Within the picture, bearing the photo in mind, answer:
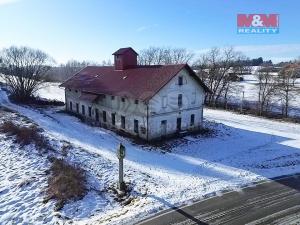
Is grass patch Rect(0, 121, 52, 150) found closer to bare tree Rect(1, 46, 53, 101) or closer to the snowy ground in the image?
the snowy ground

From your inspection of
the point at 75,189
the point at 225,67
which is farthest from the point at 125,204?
the point at 225,67

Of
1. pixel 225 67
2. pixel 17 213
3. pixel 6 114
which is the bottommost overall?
pixel 17 213

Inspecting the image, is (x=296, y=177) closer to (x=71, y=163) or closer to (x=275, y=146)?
(x=275, y=146)

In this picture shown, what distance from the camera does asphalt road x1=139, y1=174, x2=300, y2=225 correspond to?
12980 mm

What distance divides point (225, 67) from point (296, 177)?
39.5 metres

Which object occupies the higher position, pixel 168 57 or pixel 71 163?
pixel 168 57

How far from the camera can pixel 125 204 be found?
14.7m

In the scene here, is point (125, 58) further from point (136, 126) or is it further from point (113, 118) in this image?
point (136, 126)

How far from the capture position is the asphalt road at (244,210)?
12980mm

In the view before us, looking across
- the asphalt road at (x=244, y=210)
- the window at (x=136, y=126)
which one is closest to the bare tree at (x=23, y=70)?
the window at (x=136, y=126)

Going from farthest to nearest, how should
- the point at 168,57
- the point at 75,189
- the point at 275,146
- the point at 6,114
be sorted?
1. the point at 168,57
2. the point at 6,114
3. the point at 275,146
4. the point at 75,189

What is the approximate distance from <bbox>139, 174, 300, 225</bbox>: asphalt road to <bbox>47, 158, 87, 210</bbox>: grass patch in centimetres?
447

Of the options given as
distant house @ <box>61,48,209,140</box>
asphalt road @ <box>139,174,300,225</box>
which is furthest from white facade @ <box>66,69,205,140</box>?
asphalt road @ <box>139,174,300,225</box>

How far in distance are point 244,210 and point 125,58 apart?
2341cm
